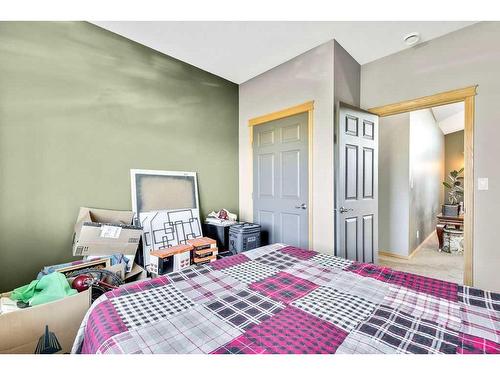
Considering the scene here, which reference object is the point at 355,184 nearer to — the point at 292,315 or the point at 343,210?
the point at 343,210

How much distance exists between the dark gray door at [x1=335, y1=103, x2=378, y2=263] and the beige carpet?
0.83 m

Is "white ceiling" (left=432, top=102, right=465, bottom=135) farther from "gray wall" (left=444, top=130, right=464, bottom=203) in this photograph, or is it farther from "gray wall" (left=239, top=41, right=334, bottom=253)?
"gray wall" (left=239, top=41, right=334, bottom=253)

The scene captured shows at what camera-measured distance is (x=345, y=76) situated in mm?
2678

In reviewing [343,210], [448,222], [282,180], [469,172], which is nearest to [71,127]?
[282,180]

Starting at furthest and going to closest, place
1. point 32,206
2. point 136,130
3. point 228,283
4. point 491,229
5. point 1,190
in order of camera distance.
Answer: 1. point 136,130
2. point 491,229
3. point 32,206
4. point 1,190
5. point 228,283

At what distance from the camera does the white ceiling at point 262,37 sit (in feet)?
7.39

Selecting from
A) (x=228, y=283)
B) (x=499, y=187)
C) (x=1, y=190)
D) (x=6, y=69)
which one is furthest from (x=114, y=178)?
(x=499, y=187)

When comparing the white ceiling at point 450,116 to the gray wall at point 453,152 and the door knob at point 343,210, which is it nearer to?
the gray wall at point 453,152

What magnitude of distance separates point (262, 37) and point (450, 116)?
5618mm

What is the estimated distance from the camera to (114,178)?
2385 mm

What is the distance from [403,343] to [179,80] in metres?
3.15

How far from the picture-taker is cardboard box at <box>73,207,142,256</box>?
6.12 ft

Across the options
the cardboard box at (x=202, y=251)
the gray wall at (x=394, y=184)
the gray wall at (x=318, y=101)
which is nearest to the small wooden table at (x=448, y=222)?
the gray wall at (x=394, y=184)

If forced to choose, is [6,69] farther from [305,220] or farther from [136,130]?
[305,220]
